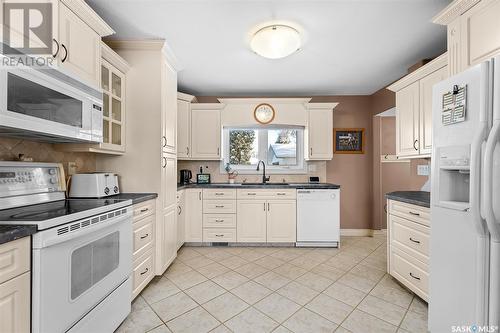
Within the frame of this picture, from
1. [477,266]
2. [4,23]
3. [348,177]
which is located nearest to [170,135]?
[4,23]

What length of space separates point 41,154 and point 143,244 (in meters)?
1.09

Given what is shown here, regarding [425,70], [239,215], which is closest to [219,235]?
[239,215]

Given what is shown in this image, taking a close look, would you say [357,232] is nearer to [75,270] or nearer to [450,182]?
[450,182]

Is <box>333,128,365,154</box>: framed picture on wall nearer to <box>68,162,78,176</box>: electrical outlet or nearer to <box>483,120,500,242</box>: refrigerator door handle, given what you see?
<box>483,120,500,242</box>: refrigerator door handle

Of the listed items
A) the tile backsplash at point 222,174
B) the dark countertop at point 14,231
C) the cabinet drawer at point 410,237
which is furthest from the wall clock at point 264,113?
the dark countertop at point 14,231

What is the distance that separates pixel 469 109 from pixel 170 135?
2.52 m

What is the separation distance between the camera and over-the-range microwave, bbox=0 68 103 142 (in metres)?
1.08

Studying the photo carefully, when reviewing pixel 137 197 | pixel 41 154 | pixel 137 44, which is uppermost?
pixel 137 44

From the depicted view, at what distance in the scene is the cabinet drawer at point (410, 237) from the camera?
1857mm

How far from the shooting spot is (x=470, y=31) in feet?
5.08

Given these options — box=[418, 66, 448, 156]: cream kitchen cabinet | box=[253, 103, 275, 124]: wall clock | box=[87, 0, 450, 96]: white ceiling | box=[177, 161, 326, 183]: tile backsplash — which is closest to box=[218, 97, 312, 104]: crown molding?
box=[253, 103, 275, 124]: wall clock

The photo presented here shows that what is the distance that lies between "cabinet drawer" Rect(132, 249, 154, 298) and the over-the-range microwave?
3.69 ft

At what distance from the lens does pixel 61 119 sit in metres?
1.40

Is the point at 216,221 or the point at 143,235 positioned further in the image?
the point at 216,221
